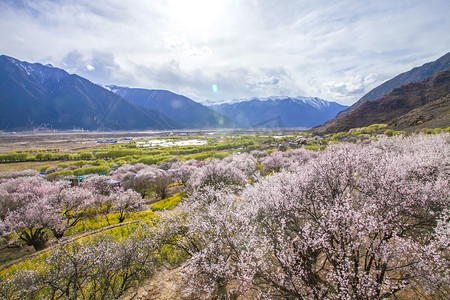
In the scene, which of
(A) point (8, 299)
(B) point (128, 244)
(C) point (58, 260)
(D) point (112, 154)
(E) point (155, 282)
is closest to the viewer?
(A) point (8, 299)

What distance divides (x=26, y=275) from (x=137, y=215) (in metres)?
13.9

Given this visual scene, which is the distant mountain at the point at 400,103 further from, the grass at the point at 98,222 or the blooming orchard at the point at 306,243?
the grass at the point at 98,222

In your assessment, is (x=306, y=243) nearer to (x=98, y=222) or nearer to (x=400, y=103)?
(x=98, y=222)

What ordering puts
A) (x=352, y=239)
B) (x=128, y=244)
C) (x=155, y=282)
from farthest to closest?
(x=155, y=282) < (x=128, y=244) < (x=352, y=239)

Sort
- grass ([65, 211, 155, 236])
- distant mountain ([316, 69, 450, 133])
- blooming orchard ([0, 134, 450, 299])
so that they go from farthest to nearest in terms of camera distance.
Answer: distant mountain ([316, 69, 450, 133])
grass ([65, 211, 155, 236])
blooming orchard ([0, 134, 450, 299])

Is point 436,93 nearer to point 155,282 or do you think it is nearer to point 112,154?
point 155,282

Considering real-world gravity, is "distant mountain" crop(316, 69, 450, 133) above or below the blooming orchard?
above

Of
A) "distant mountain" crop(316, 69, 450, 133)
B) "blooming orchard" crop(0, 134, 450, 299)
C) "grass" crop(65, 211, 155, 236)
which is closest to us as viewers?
"blooming orchard" crop(0, 134, 450, 299)

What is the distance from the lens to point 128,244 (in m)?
10.8

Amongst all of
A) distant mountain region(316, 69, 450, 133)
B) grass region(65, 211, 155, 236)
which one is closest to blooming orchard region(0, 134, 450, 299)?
grass region(65, 211, 155, 236)

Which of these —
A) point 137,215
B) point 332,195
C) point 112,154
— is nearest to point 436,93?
point 332,195

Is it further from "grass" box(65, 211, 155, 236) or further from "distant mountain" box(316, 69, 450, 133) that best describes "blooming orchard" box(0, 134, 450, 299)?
"distant mountain" box(316, 69, 450, 133)

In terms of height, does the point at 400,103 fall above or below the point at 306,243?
above

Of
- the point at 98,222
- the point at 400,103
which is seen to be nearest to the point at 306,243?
the point at 98,222
